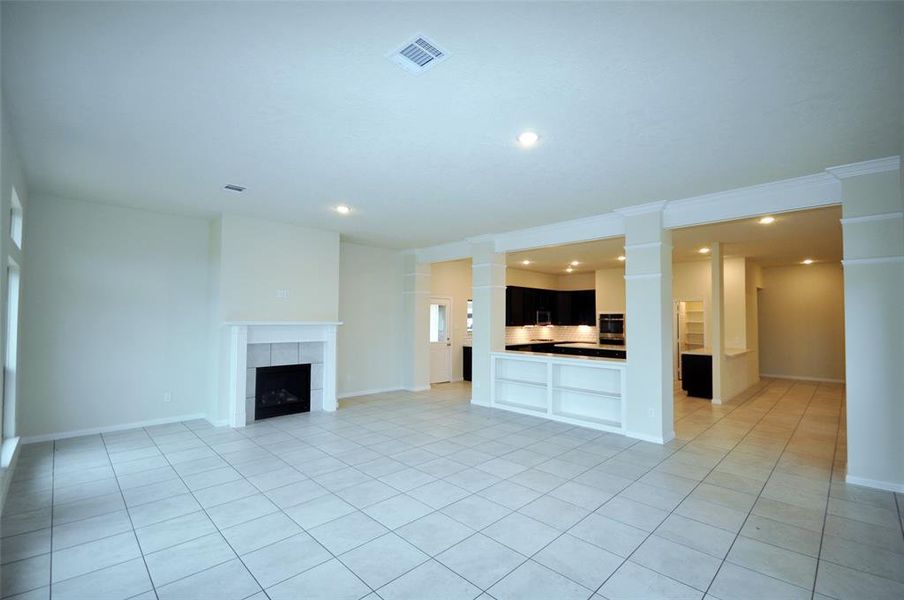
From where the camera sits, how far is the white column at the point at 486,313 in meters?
7.04

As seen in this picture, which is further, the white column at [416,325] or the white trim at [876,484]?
the white column at [416,325]

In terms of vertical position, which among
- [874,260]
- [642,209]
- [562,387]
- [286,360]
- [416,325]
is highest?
[642,209]

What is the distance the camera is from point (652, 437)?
5.00 meters

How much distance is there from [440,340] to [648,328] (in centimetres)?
516

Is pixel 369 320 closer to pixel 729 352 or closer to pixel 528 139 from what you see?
pixel 528 139

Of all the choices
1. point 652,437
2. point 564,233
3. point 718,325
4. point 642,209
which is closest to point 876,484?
point 652,437

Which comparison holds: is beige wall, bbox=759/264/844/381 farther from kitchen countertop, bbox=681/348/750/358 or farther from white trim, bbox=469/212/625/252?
white trim, bbox=469/212/625/252

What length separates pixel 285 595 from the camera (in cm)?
222

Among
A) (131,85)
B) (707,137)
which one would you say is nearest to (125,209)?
(131,85)

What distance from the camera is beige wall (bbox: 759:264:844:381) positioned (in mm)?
9562

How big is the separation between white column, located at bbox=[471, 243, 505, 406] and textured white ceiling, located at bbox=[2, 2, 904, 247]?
8.67 feet

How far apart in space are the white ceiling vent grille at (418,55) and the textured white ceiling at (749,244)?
463 cm

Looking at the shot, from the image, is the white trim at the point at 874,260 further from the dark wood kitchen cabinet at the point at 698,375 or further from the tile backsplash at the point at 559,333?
the tile backsplash at the point at 559,333

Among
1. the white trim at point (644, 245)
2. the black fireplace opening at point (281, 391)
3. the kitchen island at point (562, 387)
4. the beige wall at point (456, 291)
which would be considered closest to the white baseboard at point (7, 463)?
the black fireplace opening at point (281, 391)
